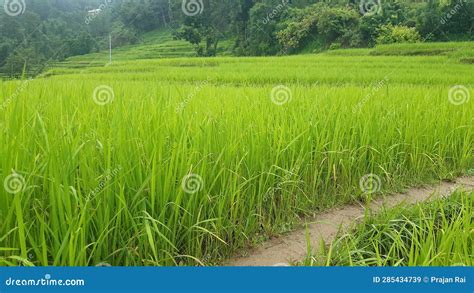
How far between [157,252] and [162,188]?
31cm

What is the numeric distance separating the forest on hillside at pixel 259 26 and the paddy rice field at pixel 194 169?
9.51 meters

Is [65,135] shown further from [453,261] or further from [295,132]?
[453,261]

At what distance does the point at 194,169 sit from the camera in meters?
2.12

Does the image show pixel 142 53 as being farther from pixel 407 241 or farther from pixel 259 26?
pixel 407 241

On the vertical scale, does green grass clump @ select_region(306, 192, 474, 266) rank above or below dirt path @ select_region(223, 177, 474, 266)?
above

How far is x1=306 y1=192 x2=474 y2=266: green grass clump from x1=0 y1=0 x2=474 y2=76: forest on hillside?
34.6 feet

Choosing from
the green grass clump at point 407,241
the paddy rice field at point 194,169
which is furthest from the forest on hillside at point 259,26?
the green grass clump at point 407,241

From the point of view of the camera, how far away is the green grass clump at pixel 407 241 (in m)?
1.68

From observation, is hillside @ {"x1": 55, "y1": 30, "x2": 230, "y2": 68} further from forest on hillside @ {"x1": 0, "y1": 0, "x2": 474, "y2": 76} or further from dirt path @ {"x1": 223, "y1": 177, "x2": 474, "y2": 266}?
dirt path @ {"x1": 223, "y1": 177, "x2": 474, "y2": 266}

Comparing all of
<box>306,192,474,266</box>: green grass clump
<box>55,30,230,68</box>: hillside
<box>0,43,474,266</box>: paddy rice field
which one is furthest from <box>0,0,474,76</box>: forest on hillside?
<box>306,192,474,266</box>: green grass clump

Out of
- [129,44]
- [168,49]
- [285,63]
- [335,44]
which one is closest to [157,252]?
[285,63]

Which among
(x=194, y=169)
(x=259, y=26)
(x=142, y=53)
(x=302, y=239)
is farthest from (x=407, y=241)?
(x=142, y=53)

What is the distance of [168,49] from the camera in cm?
3303

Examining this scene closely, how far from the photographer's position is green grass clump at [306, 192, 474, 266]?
1685 millimetres
